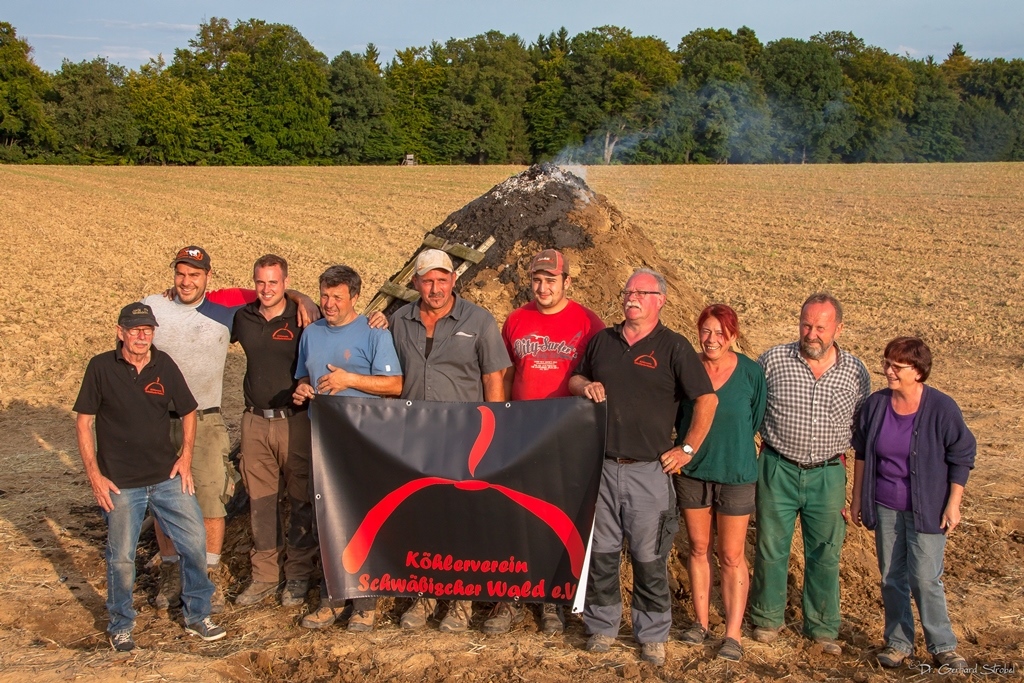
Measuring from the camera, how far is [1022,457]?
8.44 meters

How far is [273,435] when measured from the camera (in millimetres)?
5449

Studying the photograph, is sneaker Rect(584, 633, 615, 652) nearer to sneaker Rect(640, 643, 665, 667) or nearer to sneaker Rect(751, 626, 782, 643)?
sneaker Rect(640, 643, 665, 667)

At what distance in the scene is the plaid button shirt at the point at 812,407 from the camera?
492 cm

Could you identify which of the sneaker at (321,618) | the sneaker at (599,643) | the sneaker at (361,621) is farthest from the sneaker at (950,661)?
the sneaker at (321,618)

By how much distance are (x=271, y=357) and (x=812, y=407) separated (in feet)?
9.95

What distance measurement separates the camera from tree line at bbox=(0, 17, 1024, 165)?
57.4 ft

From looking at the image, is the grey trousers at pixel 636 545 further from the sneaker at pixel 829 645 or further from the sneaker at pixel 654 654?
the sneaker at pixel 829 645

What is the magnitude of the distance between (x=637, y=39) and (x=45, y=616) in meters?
14.6

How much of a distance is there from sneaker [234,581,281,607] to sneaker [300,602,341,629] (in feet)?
1.43

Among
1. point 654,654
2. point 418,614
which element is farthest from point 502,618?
point 654,654

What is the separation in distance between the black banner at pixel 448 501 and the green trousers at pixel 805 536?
0.98m

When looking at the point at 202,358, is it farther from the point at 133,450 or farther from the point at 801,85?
the point at 801,85

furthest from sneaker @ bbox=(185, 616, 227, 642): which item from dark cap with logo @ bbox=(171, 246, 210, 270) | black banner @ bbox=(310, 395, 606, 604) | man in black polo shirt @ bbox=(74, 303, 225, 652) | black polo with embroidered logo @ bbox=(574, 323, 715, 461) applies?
black polo with embroidered logo @ bbox=(574, 323, 715, 461)

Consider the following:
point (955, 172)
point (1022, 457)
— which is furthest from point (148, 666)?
point (955, 172)
